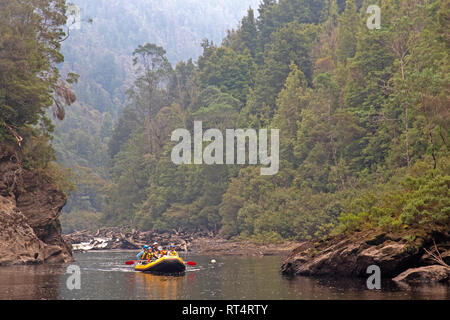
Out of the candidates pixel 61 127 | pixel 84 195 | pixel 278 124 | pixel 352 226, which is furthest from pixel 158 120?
pixel 352 226

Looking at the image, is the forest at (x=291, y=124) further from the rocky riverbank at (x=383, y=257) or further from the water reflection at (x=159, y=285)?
the water reflection at (x=159, y=285)

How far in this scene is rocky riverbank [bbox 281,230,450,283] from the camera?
26469 mm

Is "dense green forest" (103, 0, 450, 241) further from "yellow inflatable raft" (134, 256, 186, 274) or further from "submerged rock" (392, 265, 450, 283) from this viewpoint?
"yellow inflatable raft" (134, 256, 186, 274)

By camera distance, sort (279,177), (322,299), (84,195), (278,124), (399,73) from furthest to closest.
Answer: (84,195) → (278,124) → (279,177) → (399,73) → (322,299)

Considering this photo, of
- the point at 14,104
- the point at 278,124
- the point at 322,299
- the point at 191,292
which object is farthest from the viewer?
the point at 278,124

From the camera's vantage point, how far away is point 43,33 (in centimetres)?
Answer: 4488

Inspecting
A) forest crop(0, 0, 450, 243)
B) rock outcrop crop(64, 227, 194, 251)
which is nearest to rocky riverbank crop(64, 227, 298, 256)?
rock outcrop crop(64, 227, 194, 251)

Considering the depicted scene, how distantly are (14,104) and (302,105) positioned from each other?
35.4 m

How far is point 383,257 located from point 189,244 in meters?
38.2

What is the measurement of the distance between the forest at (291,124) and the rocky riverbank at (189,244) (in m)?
1.88

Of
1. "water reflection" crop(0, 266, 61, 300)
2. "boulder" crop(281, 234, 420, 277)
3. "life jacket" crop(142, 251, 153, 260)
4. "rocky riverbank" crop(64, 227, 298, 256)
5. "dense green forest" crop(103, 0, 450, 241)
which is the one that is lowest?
"rocky riverbank" crop(64, 227, 298, 256)

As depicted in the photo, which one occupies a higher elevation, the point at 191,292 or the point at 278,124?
the point at 278,124

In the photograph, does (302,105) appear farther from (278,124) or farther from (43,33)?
(43,33)

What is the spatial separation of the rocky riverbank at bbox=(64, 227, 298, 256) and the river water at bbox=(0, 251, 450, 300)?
18.1 m
